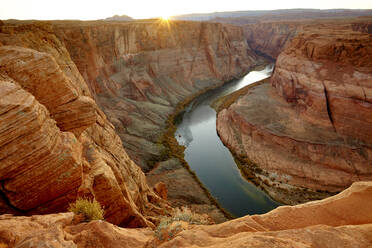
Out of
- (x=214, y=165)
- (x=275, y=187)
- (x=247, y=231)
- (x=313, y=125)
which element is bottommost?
(x=275, y=187)

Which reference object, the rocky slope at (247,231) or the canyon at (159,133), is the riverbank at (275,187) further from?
the rocky slope at (247,231)

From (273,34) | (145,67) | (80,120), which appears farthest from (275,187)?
(273,34)

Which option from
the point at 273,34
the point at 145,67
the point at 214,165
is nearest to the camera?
the point at 214,165

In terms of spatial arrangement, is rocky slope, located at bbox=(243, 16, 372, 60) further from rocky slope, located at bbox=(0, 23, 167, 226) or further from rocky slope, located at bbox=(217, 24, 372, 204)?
rocky slope, located at bbox=(0, 23, 167, 226)

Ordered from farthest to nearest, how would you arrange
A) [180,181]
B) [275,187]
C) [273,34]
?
[273,34] → [180,181] → [275,187]

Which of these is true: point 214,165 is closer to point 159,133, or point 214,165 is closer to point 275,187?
point 275,187

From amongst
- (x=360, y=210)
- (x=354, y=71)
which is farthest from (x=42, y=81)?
(x=354, y=71)

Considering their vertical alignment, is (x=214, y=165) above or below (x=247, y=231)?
below

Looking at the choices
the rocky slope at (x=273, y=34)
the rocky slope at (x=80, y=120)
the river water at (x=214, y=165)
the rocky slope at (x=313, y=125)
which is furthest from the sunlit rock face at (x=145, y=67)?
the rocky slope at (x=273, y=34)
